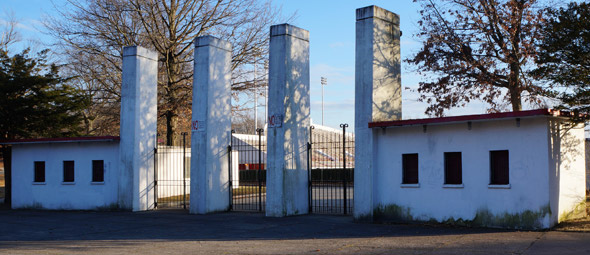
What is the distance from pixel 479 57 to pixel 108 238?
43.5 ft

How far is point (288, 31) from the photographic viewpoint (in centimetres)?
1909

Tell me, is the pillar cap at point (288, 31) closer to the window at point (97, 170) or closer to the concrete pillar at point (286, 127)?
the concrete pillar at point (286, 127)

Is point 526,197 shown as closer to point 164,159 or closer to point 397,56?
point 397,56

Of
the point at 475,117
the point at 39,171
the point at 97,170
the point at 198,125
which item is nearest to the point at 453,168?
the point at 475,117

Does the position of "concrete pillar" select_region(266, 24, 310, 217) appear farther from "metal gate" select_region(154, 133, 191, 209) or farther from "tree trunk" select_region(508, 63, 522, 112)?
"metal gate" select_region(154, 133, 191, 209)

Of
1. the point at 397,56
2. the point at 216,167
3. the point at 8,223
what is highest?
the point at 397,56

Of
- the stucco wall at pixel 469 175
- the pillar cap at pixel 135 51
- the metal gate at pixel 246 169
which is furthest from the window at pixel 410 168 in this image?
the metal gate at pixel 246 169

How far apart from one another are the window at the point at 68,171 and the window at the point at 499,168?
16.8 meters

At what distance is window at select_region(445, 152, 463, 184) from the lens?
619 inches

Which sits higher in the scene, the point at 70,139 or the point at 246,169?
the point at 70,139

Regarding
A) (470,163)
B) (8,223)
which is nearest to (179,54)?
(8,223)

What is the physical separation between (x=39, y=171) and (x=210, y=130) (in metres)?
9.03

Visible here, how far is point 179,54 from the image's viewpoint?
103ft

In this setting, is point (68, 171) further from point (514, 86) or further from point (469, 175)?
point (514, 86)
